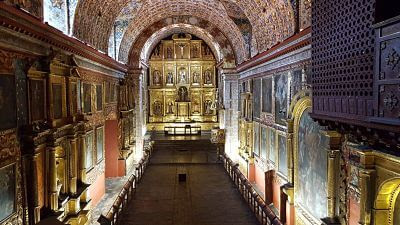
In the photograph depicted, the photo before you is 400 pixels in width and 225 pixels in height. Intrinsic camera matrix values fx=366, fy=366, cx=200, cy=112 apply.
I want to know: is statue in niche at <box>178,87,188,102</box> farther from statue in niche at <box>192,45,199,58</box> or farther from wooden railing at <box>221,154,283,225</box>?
wooden railing at <box>221,154,283,225</box>

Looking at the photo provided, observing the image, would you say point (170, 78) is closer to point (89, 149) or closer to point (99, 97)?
point (99, 97)

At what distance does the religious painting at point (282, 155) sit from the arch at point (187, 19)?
25.2ft

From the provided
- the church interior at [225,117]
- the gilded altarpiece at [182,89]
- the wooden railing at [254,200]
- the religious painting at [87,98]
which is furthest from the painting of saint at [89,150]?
the gilded altarpiece at [182,89]

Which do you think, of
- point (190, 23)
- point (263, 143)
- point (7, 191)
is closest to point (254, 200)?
point (263, 143)

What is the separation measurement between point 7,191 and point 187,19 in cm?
1756

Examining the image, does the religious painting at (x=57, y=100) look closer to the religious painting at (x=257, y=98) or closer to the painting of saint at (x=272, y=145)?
the painting of saint at (x=272, y=145)

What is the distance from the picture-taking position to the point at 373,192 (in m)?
6.26

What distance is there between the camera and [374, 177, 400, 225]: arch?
6117mm

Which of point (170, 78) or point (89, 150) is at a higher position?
point (170, 78)

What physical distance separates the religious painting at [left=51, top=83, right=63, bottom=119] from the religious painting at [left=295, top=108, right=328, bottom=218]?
6.24 metres

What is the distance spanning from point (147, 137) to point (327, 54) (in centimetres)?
2331

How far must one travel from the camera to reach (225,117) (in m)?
24.3

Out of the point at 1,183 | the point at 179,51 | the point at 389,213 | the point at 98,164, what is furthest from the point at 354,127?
the point at 179,51

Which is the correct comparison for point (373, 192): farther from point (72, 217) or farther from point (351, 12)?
point (72, 217)
